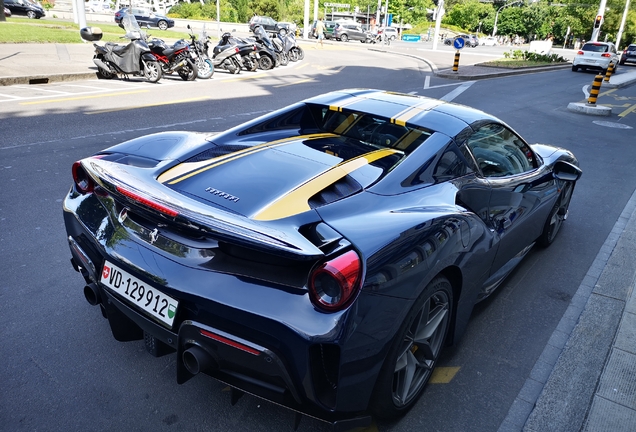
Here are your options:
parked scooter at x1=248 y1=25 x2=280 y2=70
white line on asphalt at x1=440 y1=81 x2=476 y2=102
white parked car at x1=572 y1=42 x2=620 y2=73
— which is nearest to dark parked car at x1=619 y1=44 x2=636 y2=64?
white parked car at x1=572 y1=42 x2=620 y2=73

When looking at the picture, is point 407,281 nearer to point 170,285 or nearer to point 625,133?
point 170,285

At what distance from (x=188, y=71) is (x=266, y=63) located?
4.95m

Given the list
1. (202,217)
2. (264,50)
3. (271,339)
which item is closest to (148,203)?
(202,217)

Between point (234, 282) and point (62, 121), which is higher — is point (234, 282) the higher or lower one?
the higher one

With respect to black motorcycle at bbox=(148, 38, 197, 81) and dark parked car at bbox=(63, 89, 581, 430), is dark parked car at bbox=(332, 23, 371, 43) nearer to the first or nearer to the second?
black motorcycle at bbox=(148, 38, 197, 81)

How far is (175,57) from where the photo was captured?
14.1 metres

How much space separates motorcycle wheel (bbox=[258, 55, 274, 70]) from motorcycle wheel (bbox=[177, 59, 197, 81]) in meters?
4.69

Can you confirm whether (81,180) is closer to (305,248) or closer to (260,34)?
(305,248)

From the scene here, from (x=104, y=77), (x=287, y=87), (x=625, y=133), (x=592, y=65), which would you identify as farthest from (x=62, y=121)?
(x=592, y=65)

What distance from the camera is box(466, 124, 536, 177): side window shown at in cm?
321

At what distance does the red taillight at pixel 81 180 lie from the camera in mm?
2783

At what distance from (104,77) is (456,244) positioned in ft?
44.2

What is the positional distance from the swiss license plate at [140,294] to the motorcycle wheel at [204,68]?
533 inches

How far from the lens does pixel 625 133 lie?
36.9ft
